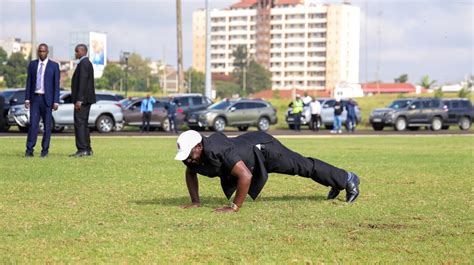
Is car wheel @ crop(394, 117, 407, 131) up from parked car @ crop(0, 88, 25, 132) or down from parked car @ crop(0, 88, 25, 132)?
down

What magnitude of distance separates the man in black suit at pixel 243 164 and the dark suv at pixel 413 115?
120 feet

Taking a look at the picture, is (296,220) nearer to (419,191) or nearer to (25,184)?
(419,191)

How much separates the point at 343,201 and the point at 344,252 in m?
3.49

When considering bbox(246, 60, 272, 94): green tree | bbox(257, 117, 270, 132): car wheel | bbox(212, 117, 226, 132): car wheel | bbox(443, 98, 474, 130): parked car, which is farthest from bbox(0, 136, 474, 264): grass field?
bbox(246, 60, 272, 94): green tree

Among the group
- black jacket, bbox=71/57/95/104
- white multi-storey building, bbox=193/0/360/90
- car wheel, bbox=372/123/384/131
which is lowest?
car wheel, bbox=372/123/384/131

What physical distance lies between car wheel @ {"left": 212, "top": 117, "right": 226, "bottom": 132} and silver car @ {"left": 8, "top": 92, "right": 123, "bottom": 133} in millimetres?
5282

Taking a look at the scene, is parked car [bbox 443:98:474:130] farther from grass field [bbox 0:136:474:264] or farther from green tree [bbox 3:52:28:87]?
green tree [bbox 3:52:28:87]

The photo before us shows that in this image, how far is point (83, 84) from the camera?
1616cm

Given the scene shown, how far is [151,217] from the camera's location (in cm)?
880

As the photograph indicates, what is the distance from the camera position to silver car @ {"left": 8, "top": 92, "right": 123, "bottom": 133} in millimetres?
34844

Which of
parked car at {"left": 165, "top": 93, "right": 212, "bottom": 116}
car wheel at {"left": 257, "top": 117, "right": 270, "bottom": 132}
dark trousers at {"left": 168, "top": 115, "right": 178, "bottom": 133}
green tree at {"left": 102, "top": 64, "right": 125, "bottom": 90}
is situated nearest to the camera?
dark trousers at {"left": 168, "top": 115, "right": 178, "bottom": 133}

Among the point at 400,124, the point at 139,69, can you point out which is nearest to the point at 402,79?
the point at 139,69

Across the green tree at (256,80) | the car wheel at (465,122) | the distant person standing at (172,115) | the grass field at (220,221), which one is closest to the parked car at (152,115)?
the distant person standing at (172,115)

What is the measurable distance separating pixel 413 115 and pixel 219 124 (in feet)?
34.6
